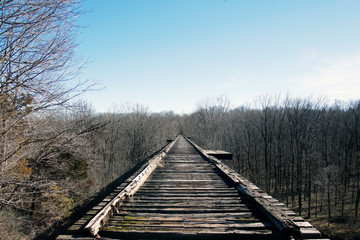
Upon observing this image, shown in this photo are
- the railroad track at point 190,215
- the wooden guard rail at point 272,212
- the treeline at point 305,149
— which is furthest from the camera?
the treeline at point 305,149


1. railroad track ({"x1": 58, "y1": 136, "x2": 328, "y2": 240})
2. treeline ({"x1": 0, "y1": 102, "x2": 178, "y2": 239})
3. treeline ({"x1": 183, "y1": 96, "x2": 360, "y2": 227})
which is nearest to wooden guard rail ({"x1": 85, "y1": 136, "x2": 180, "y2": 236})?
railroad track ({"x1": 58, "y1": 136, "x2": 328, "y2": 240})

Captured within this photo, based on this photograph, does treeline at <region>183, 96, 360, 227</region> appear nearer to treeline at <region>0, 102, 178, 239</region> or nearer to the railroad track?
treeline at <region>0, 102, 178, 239</region>

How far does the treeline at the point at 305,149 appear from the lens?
24.5 meters

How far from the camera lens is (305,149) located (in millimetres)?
27469

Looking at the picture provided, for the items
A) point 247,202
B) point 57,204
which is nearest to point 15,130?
point 247,202

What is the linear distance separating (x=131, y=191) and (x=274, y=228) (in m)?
2.85

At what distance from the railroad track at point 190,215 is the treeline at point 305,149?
22358 mm

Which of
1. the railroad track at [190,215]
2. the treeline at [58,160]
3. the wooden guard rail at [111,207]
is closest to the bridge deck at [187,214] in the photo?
the railroad track at [190,215]

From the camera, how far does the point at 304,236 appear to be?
2.67 metres

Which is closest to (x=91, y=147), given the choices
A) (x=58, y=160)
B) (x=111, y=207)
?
(x=58, y=160)

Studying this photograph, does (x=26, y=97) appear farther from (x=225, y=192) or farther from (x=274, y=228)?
(x=274, y=228)

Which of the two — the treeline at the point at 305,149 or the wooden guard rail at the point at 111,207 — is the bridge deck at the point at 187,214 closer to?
the wooden guard rail at the point at 111,207

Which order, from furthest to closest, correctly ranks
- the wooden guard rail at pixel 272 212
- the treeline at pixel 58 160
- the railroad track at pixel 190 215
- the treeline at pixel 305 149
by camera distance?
the treeline at pixel 305 149
the treeline at pixel 58 160
the railroad track at pixel 190 215
the wooden guard rail at pixel 272 212

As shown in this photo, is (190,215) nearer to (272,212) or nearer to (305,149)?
(272,212)
